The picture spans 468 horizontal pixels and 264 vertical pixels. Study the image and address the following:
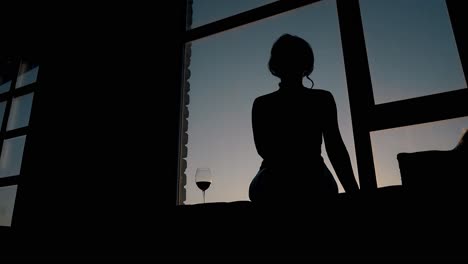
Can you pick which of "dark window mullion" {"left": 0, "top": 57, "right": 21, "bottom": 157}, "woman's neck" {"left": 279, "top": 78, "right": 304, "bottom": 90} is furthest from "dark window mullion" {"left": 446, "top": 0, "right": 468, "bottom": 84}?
"dark window mullion" {"left": 0, "top": 57, "right": 21, "bottom": 157}

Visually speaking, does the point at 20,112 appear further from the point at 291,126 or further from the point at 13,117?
the point at 291,126

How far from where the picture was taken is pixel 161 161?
2094 millimetres

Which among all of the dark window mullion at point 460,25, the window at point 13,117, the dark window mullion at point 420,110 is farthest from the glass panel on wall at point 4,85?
the dark window mullion at point 460,25

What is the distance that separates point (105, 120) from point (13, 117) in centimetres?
120

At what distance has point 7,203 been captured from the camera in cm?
254

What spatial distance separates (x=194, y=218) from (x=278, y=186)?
315 mm

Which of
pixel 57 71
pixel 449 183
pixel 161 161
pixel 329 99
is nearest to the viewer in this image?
pixel 449 183

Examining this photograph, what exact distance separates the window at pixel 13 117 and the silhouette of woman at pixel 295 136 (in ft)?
7.64

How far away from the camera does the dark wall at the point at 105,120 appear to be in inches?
83.4

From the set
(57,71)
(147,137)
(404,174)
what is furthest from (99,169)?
(404,174)

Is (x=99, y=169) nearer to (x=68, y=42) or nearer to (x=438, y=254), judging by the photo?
(x=68, y=42)

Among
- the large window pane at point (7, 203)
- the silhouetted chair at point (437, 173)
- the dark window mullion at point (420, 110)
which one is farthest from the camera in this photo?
the large window pane at point (7, 203)

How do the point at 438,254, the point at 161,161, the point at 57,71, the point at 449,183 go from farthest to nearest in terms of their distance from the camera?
the point at 57,71 → the point at 161,161 → the point at 449,183 → the point at 438,254

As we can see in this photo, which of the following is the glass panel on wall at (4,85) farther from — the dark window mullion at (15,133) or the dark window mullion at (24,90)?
the dark window mullion at (15,133)
